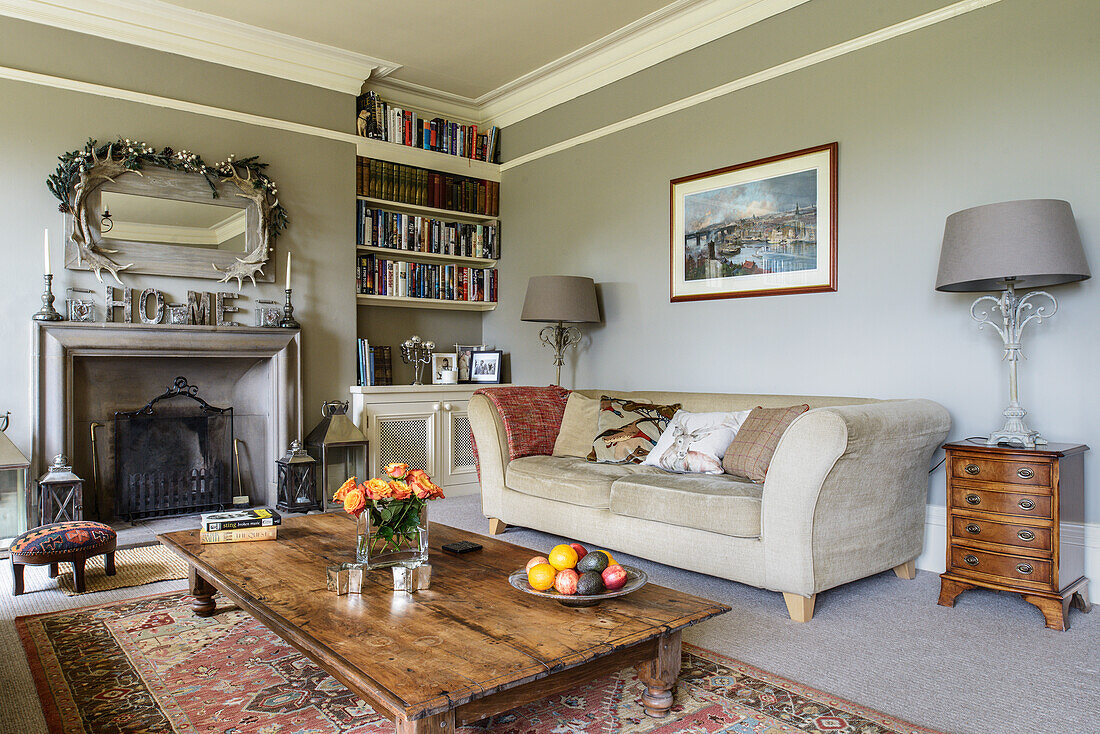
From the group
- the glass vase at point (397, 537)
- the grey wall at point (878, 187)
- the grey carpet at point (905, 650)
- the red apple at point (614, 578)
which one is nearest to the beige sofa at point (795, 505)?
the grey carpet at point (905, 650)

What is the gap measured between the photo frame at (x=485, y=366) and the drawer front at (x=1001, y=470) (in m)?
3.39

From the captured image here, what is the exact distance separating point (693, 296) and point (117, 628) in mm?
3152

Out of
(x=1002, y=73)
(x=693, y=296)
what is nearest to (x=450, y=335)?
(x=693, y=296)

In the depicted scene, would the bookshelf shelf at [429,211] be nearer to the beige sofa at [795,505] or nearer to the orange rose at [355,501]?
the beige sofa at [795,505]

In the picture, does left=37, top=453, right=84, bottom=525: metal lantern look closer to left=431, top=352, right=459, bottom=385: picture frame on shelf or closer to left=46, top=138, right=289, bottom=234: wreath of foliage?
left=46, top=138, right=289, bottom=234: wreath of foliage

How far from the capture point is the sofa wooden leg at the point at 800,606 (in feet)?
8.51

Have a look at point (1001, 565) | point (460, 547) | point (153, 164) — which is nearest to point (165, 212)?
point (153, 164)

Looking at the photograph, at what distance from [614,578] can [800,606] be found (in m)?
1.10

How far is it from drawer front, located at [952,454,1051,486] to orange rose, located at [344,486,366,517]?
85.2 inches

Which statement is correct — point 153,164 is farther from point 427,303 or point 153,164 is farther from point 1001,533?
point 1001,533

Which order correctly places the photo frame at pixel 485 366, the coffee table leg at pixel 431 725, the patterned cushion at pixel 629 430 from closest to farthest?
the coffee table leg at pixel 431 725 → the patterned cushion at pixel 629 430 → the photo frame at pixel 485 366

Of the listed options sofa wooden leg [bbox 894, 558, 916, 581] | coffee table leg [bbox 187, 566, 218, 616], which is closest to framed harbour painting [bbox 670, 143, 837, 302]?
sofa wooden leg [bbox 894, 558, 916, 581]

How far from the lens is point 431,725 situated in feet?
4.30

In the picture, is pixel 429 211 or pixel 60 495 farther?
pixel 429 211
